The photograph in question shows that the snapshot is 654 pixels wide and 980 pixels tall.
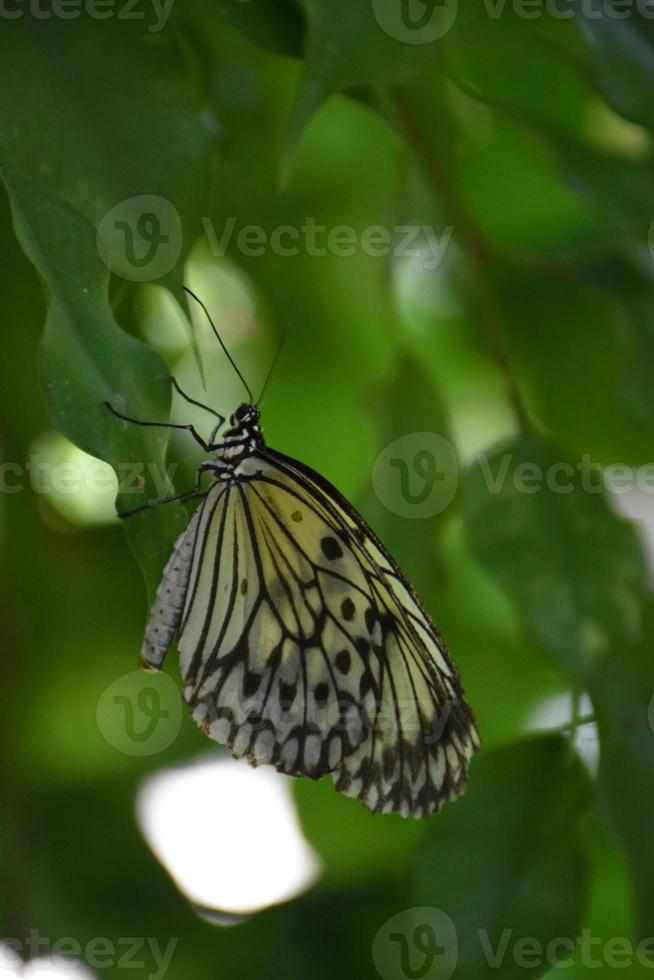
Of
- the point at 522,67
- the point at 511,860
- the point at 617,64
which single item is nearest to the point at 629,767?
the point at 511,860

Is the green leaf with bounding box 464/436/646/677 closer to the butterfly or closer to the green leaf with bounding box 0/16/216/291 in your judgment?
the butterfly

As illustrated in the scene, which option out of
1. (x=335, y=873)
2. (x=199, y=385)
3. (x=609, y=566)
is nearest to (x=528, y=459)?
(x=609, y=566)

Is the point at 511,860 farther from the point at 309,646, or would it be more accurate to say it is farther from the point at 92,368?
the point at 92,368

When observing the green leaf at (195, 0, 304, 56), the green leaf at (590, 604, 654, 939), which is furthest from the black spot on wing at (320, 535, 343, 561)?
the green leaf at (195, 0, 304, 56)

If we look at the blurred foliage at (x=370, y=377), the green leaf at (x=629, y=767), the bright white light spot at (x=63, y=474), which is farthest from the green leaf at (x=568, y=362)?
the bright white light spot at (x=63, y=474)

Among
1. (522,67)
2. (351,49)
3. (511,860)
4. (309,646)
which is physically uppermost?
(522,67)
